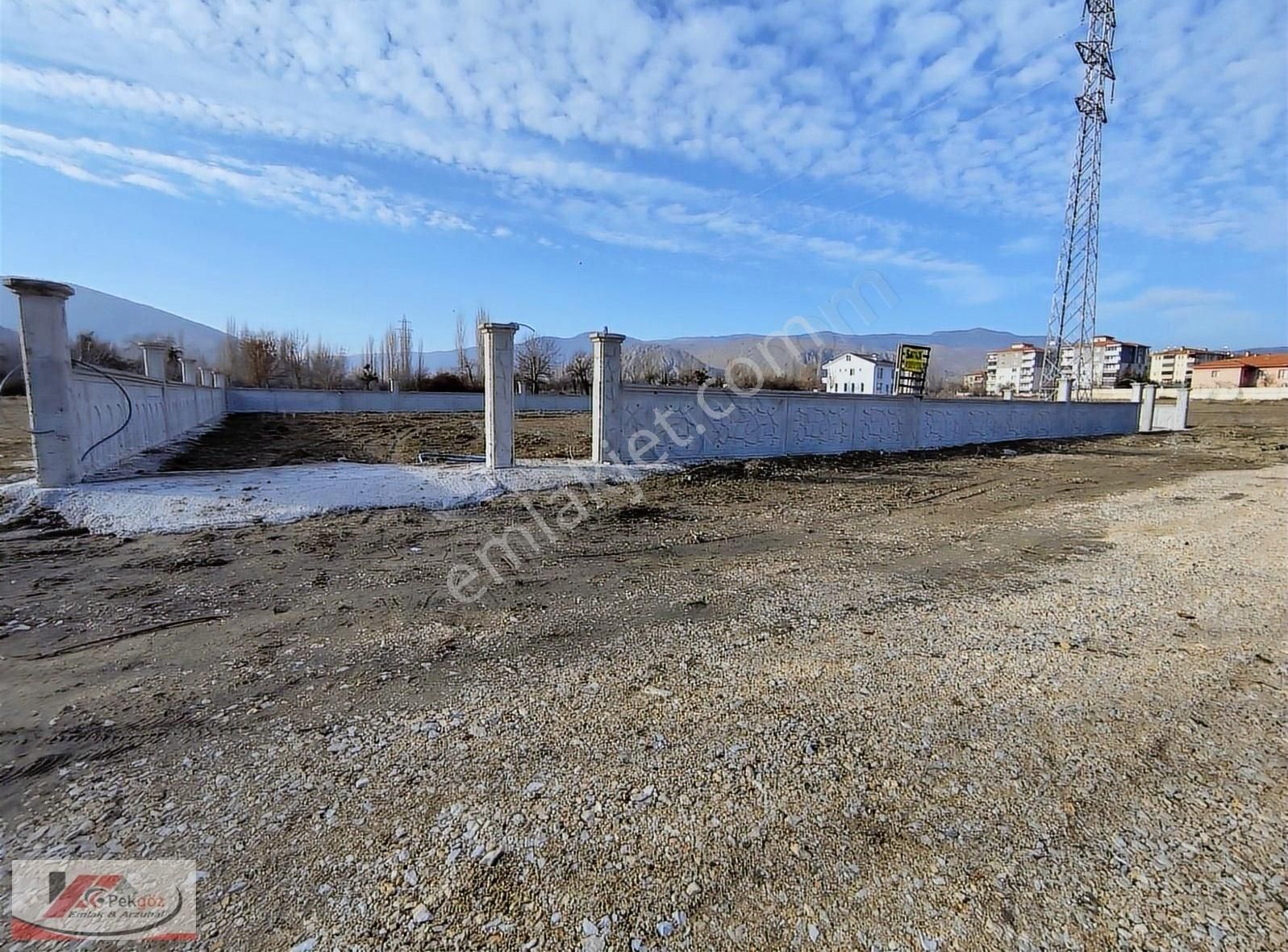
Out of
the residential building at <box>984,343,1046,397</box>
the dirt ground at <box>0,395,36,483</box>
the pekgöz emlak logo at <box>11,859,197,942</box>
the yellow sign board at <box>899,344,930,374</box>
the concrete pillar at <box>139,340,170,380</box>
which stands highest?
the residential building at <box>984,343,1046,397</box>

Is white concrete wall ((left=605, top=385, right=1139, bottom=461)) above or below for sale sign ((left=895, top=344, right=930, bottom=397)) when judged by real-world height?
below

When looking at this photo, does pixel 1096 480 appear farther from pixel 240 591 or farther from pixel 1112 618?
pixel 240 591

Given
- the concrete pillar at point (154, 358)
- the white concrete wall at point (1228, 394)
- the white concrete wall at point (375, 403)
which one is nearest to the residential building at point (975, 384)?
the white concrete wall at point (1228, 394)

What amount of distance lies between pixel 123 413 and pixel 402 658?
1020cm

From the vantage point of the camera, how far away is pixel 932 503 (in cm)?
821

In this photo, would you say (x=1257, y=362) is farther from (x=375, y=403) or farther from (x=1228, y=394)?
(x=375, y=403)

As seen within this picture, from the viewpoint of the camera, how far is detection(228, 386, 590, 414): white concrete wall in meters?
29.1

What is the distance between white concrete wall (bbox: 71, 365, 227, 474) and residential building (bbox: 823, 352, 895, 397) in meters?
31.3

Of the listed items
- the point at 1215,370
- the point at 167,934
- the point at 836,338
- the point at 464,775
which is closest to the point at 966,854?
the point at 464,775

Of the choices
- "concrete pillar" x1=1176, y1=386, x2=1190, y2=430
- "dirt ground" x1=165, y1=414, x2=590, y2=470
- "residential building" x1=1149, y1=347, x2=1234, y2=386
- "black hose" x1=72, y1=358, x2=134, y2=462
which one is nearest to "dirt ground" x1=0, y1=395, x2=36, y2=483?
"black hose" x1=72, y1=358, x2=134, y2=462

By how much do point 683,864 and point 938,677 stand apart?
5.99 feet

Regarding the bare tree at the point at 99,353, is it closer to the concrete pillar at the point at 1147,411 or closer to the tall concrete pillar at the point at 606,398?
the tall concrete pillar at the point at 606,398

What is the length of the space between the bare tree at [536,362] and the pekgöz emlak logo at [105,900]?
119ft

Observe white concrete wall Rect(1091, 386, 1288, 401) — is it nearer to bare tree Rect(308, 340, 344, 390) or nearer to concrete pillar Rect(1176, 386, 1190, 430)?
concrete pillar Rect(1176, 386, 1190, 430)
